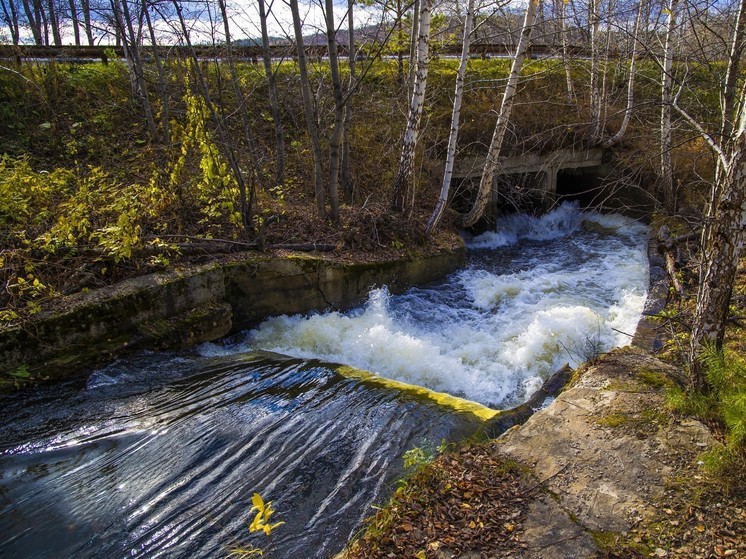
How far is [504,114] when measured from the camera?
375 inches

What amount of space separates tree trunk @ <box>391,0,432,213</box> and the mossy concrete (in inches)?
52.9

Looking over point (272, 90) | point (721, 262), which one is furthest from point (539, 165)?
point (721, 262)

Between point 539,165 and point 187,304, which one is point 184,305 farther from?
point 539,165

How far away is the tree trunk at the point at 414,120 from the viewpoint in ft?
26.8

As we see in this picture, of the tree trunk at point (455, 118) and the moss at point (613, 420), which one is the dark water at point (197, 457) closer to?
the moss at point (613, 420)

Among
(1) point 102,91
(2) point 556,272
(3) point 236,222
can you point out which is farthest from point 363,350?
(1) point 102,91

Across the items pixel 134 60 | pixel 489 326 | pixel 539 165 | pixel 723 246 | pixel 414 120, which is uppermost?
pixel 134 60

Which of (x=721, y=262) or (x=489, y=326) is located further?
(x=489, y=326)

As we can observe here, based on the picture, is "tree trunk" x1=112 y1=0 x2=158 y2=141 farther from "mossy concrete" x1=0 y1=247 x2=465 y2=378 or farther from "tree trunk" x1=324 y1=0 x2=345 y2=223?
"mossy concrete" x1=0 y1=247 x2=465 y2=378

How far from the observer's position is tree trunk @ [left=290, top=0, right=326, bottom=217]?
7.75 meters

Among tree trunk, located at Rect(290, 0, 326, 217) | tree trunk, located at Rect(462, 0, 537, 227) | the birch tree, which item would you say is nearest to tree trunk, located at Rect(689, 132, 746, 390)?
tree trunk, located at Rect(462, 0, 537, 227)

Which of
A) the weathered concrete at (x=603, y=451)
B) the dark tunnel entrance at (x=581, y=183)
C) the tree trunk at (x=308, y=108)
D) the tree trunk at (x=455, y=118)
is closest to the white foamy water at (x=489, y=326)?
the weathered concrete at (x=603, y=451)

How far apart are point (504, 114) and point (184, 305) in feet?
22.7

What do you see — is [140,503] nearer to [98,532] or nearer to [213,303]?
[98,532]
